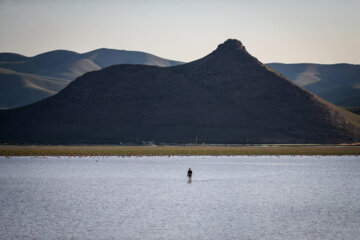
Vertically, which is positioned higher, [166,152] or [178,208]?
[166,152]

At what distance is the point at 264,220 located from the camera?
34656mm

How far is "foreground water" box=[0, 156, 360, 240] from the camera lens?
101 ft

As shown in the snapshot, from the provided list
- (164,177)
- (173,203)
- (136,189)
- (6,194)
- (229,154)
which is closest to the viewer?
(173,203)

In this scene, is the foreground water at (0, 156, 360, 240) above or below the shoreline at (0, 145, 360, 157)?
below

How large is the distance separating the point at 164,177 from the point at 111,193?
60.5 feet

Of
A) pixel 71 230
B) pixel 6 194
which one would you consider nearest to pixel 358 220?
pixel 71 230

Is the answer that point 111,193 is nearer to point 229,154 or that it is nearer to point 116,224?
point 116,224

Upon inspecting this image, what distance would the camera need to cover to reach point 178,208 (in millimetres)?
39656

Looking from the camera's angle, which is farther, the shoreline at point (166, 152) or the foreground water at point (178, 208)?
the shoreline at point (166, 152)

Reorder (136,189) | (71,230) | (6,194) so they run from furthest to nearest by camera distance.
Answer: (136,189) → (6,194) → (71,230)

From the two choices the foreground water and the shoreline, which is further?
the shoreline

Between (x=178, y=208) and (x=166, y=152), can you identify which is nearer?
(x=178, y=208)

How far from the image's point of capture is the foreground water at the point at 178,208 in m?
30.8

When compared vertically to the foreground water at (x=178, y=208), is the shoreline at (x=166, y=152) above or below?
above
